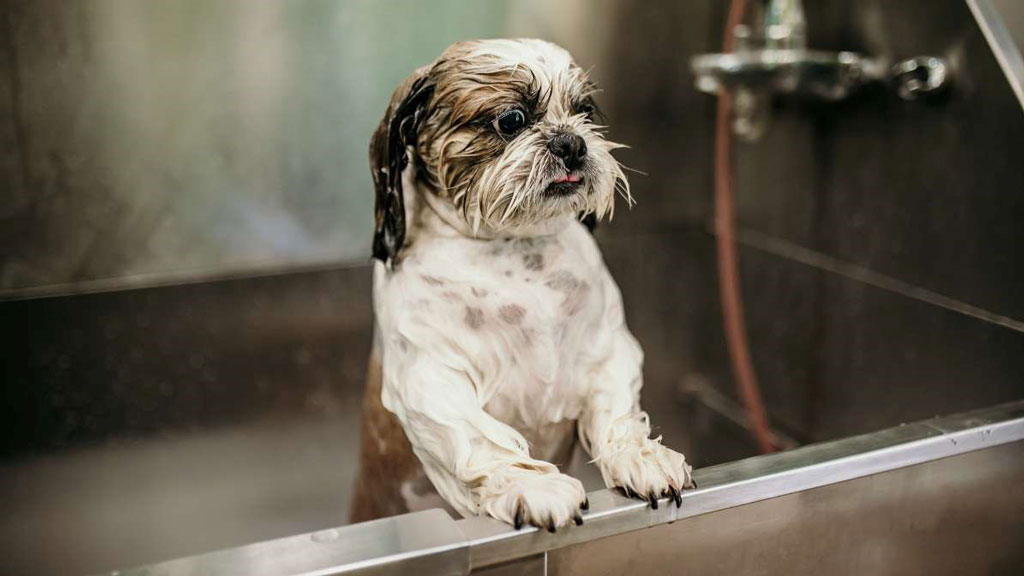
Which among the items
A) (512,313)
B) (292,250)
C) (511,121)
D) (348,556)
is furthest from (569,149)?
(292,250)

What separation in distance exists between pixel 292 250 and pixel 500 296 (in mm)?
697

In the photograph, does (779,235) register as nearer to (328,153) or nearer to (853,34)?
(853,34)

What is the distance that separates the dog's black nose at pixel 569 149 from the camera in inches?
32.8

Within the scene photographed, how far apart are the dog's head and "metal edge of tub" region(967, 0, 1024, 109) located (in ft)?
1.80

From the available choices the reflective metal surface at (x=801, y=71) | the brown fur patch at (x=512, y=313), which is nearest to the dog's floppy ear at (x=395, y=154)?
the brown fur patch at (x=512, y=313)

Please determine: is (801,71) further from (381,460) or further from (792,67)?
(381,460)

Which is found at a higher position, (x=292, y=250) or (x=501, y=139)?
(x=501, y=139)

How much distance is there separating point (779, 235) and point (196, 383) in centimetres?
97

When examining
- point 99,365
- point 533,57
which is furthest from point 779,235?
point 99,365

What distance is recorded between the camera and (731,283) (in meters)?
1.58

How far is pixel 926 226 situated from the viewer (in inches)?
50.8

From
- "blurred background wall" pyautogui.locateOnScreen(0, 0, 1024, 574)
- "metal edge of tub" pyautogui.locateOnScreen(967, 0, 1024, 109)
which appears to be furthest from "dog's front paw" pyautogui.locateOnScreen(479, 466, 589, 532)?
"metal edge of tub" pyautogui.locateOnScreen(967, 0, 1024, 109)

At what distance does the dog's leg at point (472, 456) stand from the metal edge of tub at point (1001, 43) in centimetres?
74

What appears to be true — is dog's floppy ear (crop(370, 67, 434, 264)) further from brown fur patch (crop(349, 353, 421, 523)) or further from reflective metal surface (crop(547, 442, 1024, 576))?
reflective metal surface (crop(547, 442, 1024, 576))
